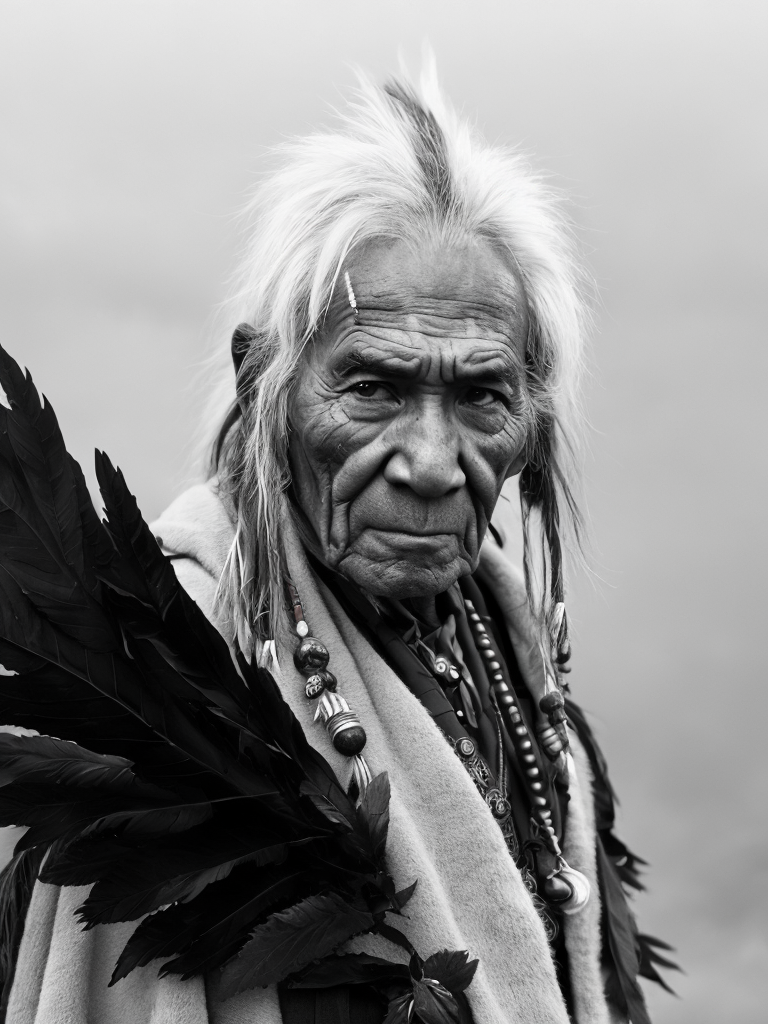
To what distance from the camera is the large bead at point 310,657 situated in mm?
1933

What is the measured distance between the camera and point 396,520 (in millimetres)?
1944

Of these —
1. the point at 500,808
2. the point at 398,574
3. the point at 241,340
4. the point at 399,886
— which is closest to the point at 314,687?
the point at 398,574

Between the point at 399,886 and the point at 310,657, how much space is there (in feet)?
1.37

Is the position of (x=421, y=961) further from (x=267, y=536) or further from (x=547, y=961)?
(x=267, y=536)

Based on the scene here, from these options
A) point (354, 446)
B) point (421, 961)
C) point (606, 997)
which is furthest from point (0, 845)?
point (606, 997)

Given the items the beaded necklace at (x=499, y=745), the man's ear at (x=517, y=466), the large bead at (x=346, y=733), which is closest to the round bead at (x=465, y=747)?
the beaded necklace at (x=499, y=745)

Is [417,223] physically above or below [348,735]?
above

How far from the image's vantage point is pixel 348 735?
186 cm

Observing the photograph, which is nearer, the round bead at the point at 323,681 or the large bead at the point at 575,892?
the round bead at the point at 323,681

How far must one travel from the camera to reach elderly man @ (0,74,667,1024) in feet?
5.82

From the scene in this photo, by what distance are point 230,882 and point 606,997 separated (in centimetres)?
108

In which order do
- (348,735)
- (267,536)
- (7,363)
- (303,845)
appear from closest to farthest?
(7,363), (303,845), (348,735), (267,536)

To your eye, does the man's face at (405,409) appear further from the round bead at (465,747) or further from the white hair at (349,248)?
the round bead at (465,747)

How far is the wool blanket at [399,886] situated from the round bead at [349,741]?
0.08ft
